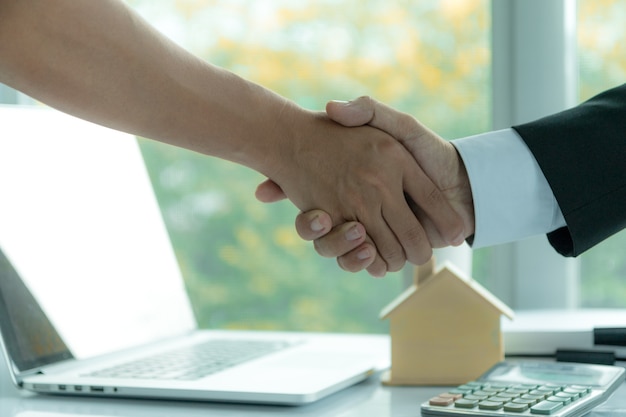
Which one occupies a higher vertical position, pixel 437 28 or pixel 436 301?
pixel 437 28

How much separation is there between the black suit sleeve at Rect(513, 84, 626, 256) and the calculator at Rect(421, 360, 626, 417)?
0.55 feet

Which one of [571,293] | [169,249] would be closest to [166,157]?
[169,249]

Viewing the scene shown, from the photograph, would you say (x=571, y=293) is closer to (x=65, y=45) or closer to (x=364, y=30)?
(x=364, y=30)

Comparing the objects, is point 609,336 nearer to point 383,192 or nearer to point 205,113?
point 383,192

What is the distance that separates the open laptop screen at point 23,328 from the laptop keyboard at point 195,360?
0.07 m

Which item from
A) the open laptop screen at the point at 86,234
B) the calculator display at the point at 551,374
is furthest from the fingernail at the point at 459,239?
the open laptop screen at the point at 86,234

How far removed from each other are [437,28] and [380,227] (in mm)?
824

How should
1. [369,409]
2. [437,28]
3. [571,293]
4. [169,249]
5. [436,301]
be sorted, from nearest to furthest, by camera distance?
1. [369,409]
2. [436,301]
3. [169,249]
4. [571,293]
5. [437,28]

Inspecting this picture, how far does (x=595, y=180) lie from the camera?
3.27ft

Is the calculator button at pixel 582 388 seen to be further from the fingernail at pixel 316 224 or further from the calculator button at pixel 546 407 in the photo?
the fingernail at pixel 316 224

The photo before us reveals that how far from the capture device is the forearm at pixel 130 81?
85cm

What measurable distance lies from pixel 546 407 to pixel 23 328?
599mm

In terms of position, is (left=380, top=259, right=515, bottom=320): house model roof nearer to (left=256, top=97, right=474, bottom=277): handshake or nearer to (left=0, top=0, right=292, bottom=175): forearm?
(left=256, top=97, right=474, bottom=277): handshake

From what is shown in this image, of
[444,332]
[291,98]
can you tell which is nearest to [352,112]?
[444,332]
